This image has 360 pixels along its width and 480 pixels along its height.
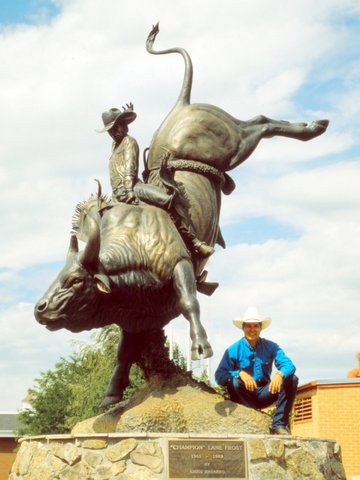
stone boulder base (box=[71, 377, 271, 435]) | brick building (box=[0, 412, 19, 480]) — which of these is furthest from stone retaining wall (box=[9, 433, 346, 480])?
brick building (box=[0, 412, 19, 480])

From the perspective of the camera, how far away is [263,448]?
6887 millimetres

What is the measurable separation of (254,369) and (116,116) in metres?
3.29

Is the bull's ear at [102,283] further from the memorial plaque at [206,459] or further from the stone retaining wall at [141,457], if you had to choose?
the memorial plaque at [206,459]

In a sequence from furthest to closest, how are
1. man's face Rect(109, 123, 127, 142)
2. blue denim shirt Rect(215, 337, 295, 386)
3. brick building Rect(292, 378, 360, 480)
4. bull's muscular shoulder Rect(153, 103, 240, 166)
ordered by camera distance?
brick building Rect(292, 378, 360, 480)
bull's muscular shoulder Rect(153, 103, 240, 166)
man's face Rect(109, 123, 127, 142)
blue denim shirt Rect(215, 337, 295, 386)

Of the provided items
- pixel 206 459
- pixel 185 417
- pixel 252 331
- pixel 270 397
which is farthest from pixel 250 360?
pixel 206 459

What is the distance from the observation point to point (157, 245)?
7926 mm

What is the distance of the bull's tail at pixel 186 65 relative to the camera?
9.91 meters

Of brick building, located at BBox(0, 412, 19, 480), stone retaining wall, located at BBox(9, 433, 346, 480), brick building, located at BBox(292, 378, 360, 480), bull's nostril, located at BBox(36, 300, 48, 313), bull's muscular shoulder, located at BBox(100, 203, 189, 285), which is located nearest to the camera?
stone retaining wall, located at BBox(9, 433, 346, 480)

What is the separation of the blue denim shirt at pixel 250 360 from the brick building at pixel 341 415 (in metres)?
13.4

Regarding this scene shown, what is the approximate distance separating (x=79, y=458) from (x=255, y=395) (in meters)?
1.96

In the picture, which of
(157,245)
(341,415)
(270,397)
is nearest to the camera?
(270,397)

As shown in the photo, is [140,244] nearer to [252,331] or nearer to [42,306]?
[42,306]

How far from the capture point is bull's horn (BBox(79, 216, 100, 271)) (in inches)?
279

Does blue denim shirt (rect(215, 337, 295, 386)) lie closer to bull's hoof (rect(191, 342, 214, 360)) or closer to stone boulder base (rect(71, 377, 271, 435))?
stone boulder base (rect(71, 377, 271, 435))
